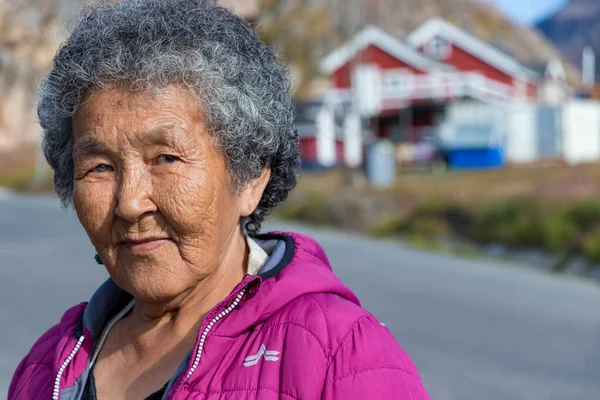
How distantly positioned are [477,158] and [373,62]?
14.9 meters

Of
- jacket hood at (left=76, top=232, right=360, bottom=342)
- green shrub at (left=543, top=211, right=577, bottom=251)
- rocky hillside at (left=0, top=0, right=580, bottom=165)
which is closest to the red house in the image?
rocky hillside at (left=0, top=0, right=580, bottom=165)

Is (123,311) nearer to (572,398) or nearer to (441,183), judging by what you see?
(572,398)

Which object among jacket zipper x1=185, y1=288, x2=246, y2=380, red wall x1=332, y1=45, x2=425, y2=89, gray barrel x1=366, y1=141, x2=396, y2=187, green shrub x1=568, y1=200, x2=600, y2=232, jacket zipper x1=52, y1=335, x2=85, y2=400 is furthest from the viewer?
red wall x1=332, y1=45, x2=425, y2=89

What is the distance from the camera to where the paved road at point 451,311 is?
6445 millimetres

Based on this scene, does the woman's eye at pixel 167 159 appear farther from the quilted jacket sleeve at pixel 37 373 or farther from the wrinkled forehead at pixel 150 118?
the quilted jacket sleeve at pixel 37 373

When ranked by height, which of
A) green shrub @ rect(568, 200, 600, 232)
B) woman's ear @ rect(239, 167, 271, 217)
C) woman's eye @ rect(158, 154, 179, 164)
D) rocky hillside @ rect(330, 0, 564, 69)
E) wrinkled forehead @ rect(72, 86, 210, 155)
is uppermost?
rocky hillside @ rect(330, 0, 564, 69)

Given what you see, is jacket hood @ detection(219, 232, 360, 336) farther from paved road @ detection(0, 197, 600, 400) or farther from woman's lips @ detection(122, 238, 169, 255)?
paved road @ detection(0, 197, 600, 400)

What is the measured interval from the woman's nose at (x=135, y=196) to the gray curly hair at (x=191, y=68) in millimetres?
186

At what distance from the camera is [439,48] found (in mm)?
44938

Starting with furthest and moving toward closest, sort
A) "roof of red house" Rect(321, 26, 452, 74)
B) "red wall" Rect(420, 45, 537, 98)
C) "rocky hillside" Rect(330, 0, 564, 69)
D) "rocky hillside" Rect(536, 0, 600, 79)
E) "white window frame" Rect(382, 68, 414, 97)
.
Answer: "rocky hillside" Rect(536, 0, 600, 79), "rocky hillside" Rect(330, 0, 564, 69), "red wall" Rect(420, 45, 537, 98), "roof of red house" Rect(321, 26, 452, 74), "white window frame" Rect(382, 68, 414, 97)

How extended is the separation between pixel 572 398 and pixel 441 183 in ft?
50.0

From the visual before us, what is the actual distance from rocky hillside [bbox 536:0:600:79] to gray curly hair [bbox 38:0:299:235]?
118 meters

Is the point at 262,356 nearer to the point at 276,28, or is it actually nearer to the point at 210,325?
the point at 210,325

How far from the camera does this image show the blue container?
28.9 meters
